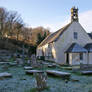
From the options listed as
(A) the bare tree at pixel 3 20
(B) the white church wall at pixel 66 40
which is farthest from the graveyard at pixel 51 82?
(A) the bare tree at pixel 3 20

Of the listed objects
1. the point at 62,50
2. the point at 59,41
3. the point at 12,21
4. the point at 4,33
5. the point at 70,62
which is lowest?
the point at 70,62

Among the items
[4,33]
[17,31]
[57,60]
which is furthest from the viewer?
[17,31]

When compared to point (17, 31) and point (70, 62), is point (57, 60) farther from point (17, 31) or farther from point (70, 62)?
point (17, 31)

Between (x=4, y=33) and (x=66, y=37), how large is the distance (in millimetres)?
28069

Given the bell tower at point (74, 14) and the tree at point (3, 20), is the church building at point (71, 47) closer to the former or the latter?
the bell tower at point (74, 14)

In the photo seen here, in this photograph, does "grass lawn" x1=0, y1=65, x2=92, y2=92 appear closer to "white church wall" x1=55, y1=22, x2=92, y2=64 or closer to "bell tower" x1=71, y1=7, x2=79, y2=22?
"white church wall" x1=55, y1=22, x2=92, y2=64

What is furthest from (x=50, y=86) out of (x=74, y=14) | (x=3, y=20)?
(x=3, y=20)

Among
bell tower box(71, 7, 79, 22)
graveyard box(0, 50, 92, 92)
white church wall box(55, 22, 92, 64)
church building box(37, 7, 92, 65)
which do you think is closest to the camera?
graveyard box(0, 50, 92, 92)

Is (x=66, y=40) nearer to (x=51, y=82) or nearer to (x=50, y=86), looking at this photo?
(x=51, y=82)

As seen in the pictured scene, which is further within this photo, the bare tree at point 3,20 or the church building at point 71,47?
the bare tree at point 3,20

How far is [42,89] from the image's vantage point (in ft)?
18.5

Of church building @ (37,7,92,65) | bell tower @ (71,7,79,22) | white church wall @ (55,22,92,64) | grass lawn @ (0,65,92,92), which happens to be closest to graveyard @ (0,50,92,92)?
grass lawn @ (0,65,92,92)

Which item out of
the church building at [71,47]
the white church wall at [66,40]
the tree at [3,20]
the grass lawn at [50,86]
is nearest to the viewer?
the grass lawn at [50,86]

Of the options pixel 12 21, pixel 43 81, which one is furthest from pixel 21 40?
pixel 43 81
